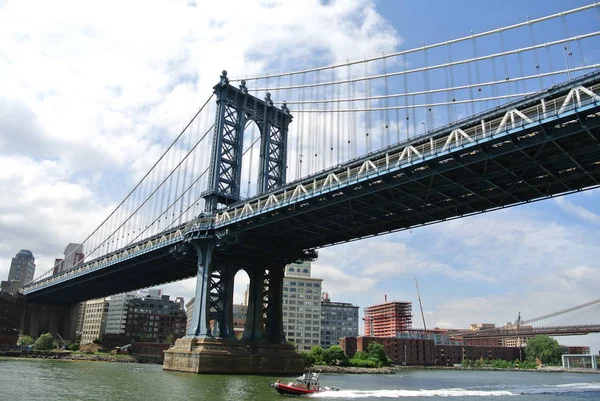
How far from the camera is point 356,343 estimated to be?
174 m

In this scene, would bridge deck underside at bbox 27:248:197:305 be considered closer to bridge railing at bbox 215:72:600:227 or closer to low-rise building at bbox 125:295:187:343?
bridge railing at bbox 215:72:600:227

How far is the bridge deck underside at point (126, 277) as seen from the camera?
83875mm

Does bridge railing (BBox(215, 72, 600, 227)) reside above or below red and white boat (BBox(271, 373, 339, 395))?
above

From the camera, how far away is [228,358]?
62188 millimetres

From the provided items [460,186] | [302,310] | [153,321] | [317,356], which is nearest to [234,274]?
[460,186]

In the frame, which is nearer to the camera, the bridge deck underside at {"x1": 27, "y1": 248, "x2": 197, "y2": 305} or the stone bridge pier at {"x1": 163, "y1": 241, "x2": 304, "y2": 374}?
the stone bridge pier at {"x1": 163, "y1": 241, "x2": 304, "y2": 374}

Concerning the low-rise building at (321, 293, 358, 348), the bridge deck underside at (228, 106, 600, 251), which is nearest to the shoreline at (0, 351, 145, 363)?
the bridge deck underside at (228, 106, 600, 251)

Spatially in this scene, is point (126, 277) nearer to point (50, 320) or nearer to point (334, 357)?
point (334, 357)

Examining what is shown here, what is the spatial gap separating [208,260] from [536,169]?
39950mm

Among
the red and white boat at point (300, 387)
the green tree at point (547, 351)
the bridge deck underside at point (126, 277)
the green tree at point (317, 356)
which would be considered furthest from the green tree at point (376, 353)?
the green tree at point (547, 351)

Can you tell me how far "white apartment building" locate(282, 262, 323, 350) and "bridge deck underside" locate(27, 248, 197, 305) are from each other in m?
55.3

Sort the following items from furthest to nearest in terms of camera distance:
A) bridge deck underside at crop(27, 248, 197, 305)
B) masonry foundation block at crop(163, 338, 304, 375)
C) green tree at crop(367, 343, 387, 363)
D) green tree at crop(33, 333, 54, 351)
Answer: green tree at crop(367, 343, 387, 363) < green tree at crop(33, 333, 54, 351) < bridge deck underside at crop(27, 248, 197, 305) < masonry foundation block at crop(163, 338, 304, 375)

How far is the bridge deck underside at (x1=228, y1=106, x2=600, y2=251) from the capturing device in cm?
3775

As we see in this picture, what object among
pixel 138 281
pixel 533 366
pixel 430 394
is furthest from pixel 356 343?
pixel 430 394
